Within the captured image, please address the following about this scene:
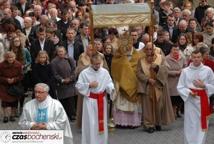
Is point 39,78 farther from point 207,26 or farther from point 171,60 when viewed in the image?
point 207,26

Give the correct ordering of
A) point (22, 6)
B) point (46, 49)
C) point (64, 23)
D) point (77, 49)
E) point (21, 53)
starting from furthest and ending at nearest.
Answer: point (22, 6), point (64, 23), point (77, 49), point (46, 49), point (21, 53)

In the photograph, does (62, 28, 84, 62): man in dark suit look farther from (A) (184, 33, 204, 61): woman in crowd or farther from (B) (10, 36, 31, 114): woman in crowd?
(A) (184, 33, 204, 61): woman in crowd

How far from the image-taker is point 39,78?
48.2ft

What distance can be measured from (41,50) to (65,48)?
2.12ft

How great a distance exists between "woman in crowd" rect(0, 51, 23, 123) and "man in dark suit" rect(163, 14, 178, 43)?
406 cm

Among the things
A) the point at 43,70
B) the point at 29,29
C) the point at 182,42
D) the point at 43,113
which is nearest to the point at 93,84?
the point at 43,113

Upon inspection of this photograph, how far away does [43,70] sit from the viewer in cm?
1457

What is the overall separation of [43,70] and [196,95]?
3529 mm

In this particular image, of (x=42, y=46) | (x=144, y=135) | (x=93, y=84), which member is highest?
(x=42, y=46)

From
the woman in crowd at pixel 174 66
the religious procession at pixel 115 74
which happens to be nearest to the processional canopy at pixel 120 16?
the religious procession at pixel 115 74

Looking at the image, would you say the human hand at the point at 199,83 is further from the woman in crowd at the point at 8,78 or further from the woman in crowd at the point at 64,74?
the woman in crowd at the point at 8,78

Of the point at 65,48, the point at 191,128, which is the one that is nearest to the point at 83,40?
the point at 65,48

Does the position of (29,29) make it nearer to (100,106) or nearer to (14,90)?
(14,90)

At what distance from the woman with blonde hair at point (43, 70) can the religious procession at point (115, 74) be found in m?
0.02
